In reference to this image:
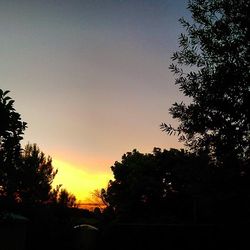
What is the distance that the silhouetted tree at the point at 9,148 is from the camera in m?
13.2

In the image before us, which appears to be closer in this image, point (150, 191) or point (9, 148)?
point (9, 148)

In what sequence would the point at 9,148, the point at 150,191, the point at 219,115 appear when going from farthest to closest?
1. the point at 150,191
2. the point at 9,148
3. the point at 219,115

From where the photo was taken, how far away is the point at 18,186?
45.8ft

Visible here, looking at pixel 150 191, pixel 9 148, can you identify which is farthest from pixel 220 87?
pixel 150 191

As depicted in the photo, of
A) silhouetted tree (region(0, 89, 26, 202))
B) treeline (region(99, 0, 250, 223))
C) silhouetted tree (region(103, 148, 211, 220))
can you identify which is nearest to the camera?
treeline (region(99, 0, 250, 223))

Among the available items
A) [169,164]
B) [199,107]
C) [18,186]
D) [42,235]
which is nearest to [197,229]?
[42,235]

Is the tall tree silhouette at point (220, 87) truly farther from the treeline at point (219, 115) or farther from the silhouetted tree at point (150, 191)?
the silhouetted tree at point (150, 191)

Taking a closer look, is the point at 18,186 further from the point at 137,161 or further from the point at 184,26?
the point at 137,161

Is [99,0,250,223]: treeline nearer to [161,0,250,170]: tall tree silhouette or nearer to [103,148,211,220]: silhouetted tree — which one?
[161,0,250,170]: tall tree silhouette

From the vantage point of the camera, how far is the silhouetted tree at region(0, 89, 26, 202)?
13234mm

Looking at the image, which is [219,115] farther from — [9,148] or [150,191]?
[150,191]

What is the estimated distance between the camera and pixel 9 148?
13.4 meters

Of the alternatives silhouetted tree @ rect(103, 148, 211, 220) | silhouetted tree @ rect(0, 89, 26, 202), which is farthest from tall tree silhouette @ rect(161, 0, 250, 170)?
silhouetted tree @ rect(103, 148, 211, 220)

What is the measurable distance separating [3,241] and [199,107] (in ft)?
84.1
